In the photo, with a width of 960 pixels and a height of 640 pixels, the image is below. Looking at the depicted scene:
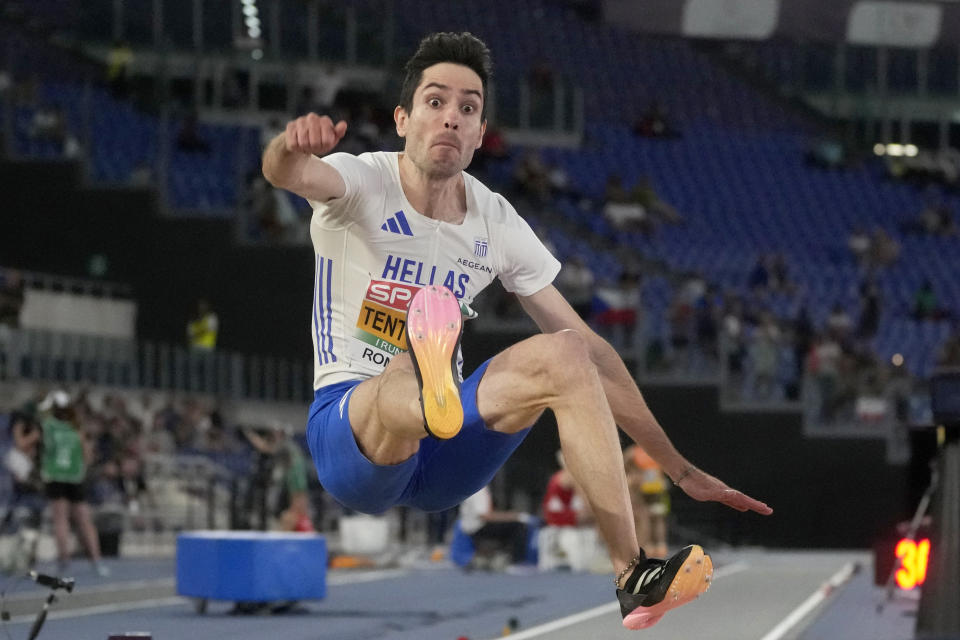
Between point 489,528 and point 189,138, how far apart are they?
10.3m

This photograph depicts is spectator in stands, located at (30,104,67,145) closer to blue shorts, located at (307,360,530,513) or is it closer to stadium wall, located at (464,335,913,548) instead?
stadium wall, located at (464,335,913,548)

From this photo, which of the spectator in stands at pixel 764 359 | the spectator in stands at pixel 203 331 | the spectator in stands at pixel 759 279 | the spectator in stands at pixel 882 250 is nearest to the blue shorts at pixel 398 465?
the spectator in stands at pixel 203 331

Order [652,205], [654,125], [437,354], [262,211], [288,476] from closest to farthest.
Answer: [437,354] → [288,476] → [262,211] → [652,205] → [654,125]

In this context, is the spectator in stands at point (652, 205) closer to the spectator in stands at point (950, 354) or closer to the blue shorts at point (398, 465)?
the spectator in stands at point (950, 354)

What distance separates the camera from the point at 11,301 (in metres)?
18.8

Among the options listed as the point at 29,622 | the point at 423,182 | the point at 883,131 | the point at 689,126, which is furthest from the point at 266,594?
the point at 883,131

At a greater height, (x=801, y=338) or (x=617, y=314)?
(x=617, y=314)

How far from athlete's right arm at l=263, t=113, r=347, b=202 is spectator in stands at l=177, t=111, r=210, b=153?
19952mm

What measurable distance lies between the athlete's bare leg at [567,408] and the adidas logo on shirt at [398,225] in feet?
2.07

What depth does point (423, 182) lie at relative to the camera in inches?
207

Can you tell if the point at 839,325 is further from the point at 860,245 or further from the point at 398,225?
the point at 398,225

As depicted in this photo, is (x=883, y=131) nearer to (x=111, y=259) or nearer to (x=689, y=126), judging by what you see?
(x=689, y=126)

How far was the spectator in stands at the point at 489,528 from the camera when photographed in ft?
53.5

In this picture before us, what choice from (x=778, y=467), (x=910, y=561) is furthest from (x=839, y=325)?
(x=910, y=561)
